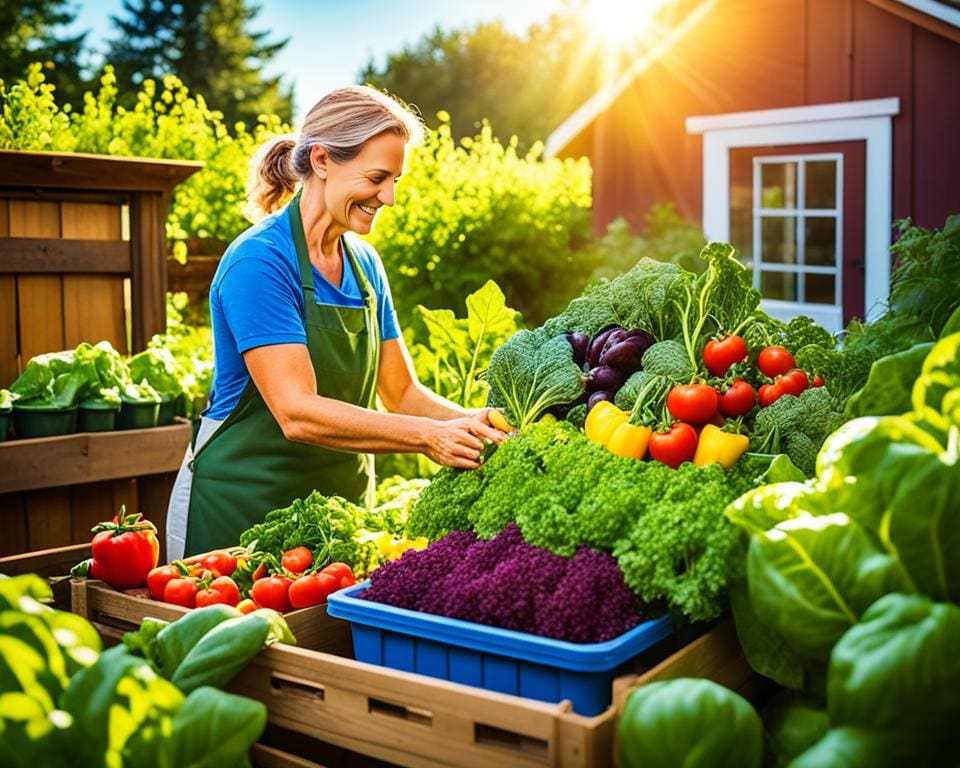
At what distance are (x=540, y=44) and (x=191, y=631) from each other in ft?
171

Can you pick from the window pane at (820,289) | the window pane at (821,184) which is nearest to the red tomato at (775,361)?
the window pane at (821,184)

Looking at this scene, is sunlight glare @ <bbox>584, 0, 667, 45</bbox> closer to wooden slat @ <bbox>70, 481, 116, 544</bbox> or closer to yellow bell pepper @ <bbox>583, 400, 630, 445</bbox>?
wooden slat @ <bbox>70, 481, 116, 544</bbox>

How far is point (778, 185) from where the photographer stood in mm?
10875

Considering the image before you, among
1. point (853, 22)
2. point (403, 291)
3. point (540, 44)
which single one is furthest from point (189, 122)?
point (540, 44)

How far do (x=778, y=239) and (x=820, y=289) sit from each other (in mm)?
715

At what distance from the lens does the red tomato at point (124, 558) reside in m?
2.66

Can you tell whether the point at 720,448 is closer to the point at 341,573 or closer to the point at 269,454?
the point at 341,573

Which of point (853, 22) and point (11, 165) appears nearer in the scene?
point (11, 165)

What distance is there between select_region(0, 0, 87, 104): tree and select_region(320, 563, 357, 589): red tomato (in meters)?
29.3

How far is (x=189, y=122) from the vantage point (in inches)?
465

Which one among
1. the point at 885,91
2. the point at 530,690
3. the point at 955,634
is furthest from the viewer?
the point at 885,91

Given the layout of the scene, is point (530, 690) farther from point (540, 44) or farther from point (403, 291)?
point (540, 44)

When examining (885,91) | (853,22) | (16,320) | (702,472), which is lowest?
(702,472)

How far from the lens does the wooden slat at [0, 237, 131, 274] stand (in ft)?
17.6
